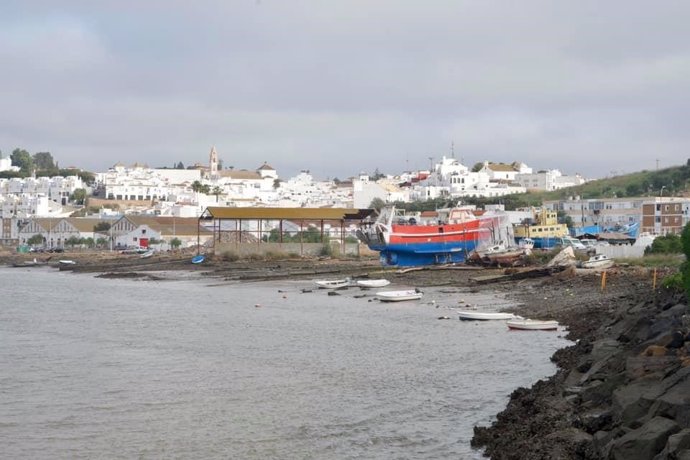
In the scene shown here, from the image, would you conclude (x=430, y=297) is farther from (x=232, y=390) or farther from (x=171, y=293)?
(x=232, y=390)

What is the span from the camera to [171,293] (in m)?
61.7

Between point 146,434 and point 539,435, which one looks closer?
point 539,435

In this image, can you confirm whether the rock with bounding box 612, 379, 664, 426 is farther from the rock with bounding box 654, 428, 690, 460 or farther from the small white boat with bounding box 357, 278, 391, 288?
the small white boat with bounding box 357, 278, 391, 288

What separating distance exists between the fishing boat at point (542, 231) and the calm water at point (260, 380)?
128 ft

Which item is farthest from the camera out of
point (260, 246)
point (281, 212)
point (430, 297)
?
point (260, 246)

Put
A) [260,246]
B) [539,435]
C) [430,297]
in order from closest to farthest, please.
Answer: [539,435], [430,297], [260,246]

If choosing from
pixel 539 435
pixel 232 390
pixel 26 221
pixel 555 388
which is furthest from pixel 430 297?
pixel 26 221

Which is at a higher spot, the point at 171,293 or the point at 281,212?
the point at 281,212

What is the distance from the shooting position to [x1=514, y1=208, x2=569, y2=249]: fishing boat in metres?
85.6

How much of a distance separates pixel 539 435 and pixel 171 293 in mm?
47783

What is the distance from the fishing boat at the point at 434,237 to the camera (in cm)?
7712

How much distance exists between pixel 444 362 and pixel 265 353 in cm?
647

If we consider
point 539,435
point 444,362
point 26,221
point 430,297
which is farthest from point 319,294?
point 26,221

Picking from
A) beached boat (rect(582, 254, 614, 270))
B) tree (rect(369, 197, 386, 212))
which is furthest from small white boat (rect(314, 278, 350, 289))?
tree (rect(369, 197, 386, 212))
